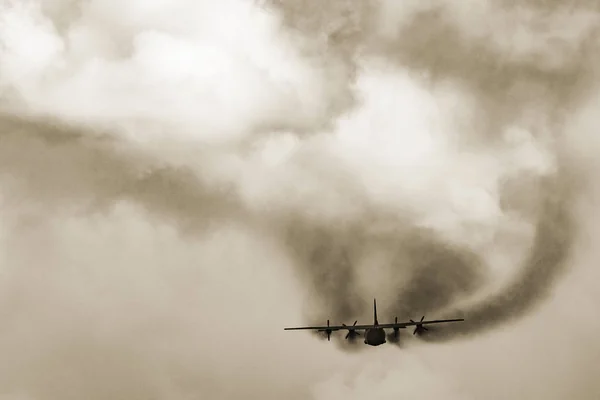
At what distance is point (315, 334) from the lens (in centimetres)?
15200

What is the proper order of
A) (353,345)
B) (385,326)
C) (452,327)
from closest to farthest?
(385,326) < (452,327) < (353,345)

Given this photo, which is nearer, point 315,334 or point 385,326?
point 385,326

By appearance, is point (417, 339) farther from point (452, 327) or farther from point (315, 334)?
point (315, 334)

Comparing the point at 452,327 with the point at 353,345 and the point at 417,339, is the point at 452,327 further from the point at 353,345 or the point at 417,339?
the point at 353,345

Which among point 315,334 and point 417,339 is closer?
point 417,339

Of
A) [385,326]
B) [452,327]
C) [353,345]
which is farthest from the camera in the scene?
[353,345]

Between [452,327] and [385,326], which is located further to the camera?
[452,327]

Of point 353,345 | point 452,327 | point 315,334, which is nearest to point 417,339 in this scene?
point 452,327

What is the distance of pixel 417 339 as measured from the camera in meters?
135

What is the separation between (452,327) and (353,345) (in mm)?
26552

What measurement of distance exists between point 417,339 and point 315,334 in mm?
28746

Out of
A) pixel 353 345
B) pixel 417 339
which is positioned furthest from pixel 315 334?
pixel 417 339

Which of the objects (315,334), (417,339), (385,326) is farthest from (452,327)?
(315,334)

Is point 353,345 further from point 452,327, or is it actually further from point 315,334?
point 452,327
